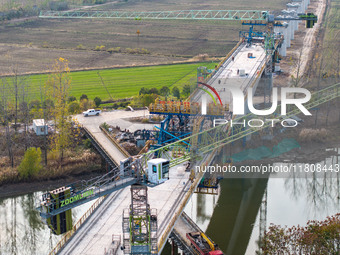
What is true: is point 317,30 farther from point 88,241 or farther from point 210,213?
point 88,241

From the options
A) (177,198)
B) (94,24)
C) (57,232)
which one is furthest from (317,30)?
Answer: (57,232)

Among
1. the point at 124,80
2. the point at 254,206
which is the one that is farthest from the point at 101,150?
the point at 124,80

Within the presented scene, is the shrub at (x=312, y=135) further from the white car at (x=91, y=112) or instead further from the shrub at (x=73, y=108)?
the shrub at (x=73, y=108)

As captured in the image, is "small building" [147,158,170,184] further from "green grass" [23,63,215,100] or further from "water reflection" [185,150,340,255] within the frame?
"green grass" [23,63,215,100]

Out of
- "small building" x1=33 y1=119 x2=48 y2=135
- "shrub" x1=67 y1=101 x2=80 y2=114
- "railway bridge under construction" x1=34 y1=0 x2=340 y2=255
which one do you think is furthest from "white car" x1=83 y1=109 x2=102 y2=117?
"railway bridge under construction" x1=34 y1=0 x2=340 y2=255

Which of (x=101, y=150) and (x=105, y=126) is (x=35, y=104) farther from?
(x=101, y=150)

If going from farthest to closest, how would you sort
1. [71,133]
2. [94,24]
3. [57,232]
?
[94,24]
[71,133]
[57,232]
